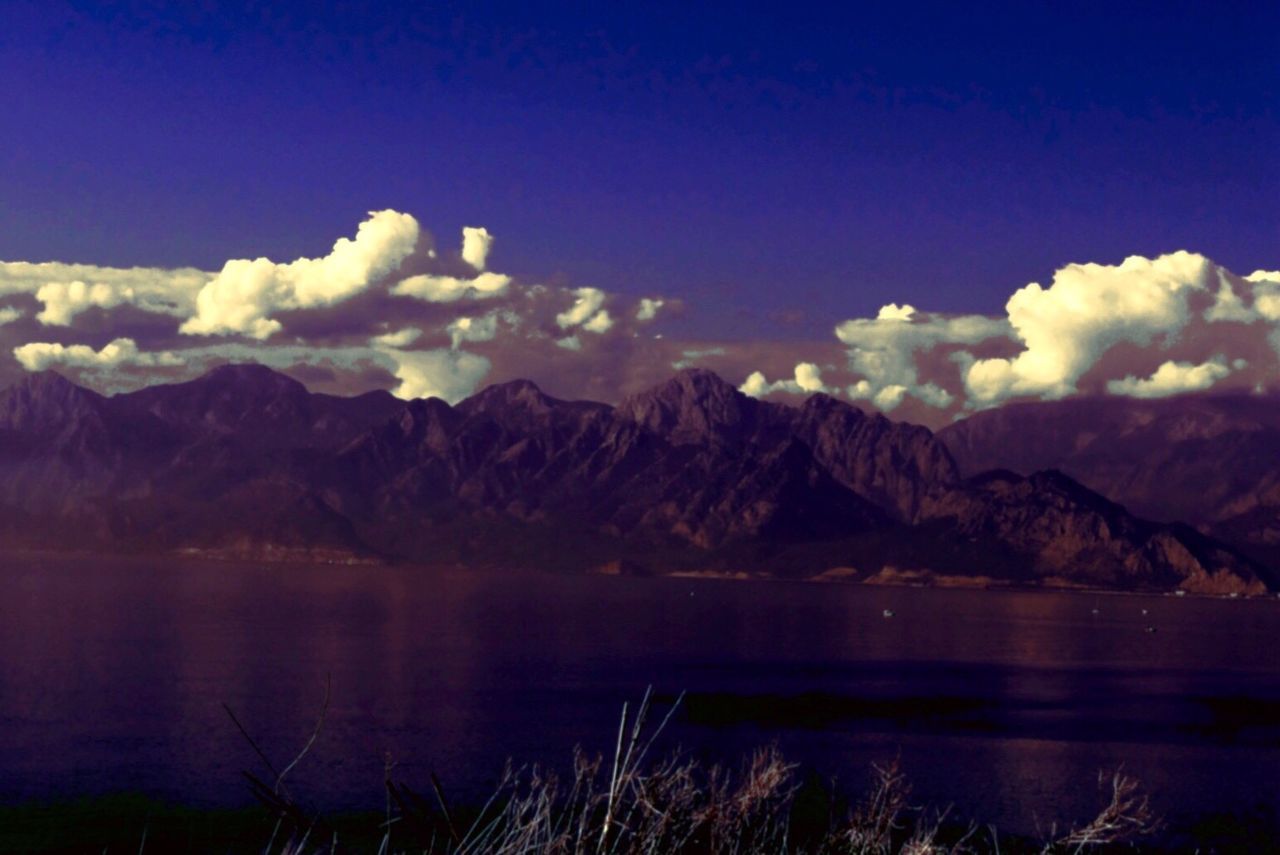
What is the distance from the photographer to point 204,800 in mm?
71188

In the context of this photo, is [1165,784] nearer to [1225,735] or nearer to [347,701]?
[1225,735]

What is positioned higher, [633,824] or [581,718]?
[633,824]

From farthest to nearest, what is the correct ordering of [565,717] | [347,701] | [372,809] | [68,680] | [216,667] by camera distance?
[216,667] < [68,680] < [347,701] < [565,717] < [372,809]

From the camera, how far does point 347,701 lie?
124562 millimetres

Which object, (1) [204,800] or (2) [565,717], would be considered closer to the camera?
(1) [204,800]

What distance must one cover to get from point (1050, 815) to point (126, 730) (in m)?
64.8

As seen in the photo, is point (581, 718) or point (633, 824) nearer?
point (633, 824)

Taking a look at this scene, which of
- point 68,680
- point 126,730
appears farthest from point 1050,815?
point 68,680

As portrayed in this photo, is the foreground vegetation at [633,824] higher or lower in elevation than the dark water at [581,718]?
higher

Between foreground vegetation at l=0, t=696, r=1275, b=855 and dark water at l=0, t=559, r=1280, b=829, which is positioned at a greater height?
foreground vegetation at l=0, t=696, r=1275, b=855

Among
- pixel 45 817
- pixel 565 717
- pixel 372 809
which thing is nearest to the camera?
pixel 45 817

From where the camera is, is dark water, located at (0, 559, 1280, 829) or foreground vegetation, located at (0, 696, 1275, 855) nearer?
foreground vegetation, located at (0, 696, 1275, 855)

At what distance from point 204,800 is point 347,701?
53.8 metres

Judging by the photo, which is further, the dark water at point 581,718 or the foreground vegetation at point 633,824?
the dark water at point 581,718
